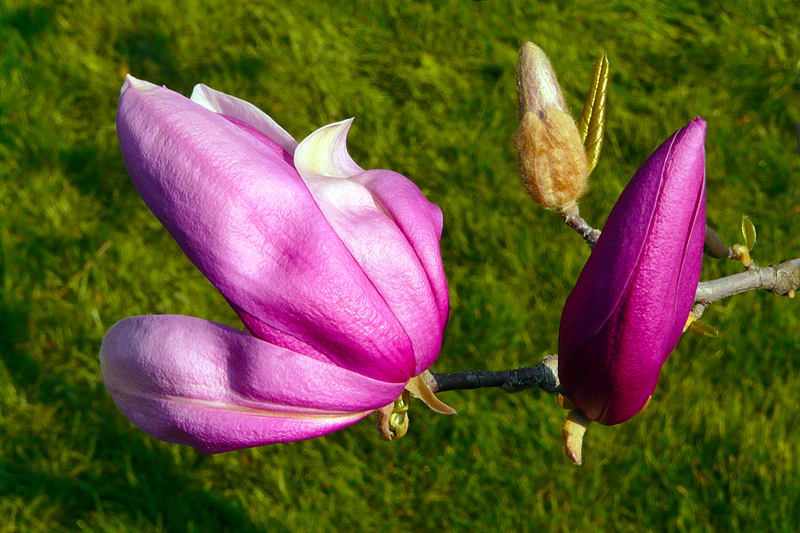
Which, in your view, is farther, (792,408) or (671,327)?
(792,408)

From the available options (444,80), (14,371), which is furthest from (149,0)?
(14,371)

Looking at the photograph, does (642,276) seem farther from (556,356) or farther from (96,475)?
(96,475)

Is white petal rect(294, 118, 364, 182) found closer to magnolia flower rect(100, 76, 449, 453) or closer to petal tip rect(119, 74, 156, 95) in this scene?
magnolia flower rect(100, 76, 449, 453)

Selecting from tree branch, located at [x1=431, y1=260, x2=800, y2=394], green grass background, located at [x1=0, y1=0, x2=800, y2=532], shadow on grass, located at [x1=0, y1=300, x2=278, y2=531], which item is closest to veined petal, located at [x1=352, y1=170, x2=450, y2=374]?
tree branch, located at [x1=431, y1=260, x2=800, y2=394]

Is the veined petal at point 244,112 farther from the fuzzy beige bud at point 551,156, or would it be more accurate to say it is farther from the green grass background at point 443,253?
the green grass background at point 443,253

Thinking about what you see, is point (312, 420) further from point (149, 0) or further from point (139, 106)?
point (149, 0)

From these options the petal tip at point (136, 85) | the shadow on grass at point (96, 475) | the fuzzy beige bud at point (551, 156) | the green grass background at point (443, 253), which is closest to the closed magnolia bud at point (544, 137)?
the fuzzy beige bud at point (551, 156)

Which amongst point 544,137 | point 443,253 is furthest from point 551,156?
point 443,253

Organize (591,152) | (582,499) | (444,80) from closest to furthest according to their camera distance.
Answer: (591,152) < (582,499) < (444,80)
